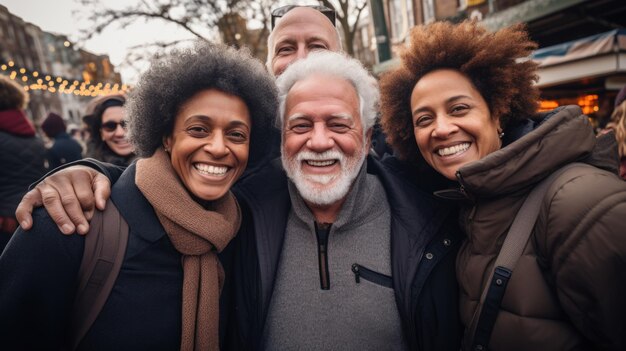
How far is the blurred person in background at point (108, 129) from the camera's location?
415cm

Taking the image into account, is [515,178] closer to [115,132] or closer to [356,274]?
[356,274]

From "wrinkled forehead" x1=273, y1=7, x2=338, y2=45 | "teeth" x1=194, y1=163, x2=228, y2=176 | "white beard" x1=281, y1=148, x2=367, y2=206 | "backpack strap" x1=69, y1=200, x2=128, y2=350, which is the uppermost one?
"wrinkled forehead" x1=273, y1=7, x2=338, y2=45

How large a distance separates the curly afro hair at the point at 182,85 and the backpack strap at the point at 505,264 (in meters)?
1.52

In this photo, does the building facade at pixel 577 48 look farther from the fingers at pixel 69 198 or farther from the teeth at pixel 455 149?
the fingers at pixel 69 198

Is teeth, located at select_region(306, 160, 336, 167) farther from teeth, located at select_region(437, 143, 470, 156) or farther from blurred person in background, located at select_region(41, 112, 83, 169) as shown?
blurred person in background, located at select_region(41, 112, 83, 169)

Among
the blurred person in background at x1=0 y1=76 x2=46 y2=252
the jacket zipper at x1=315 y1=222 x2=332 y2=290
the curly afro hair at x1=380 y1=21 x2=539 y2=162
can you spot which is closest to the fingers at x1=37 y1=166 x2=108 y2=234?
the jacket zipper at x1=315 y1=222 x2=332 y2=290

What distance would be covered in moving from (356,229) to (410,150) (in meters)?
0.71

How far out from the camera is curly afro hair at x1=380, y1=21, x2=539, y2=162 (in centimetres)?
192

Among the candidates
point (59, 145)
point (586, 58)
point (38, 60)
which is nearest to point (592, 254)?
point (586, 58)

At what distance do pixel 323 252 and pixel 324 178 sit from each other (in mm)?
461

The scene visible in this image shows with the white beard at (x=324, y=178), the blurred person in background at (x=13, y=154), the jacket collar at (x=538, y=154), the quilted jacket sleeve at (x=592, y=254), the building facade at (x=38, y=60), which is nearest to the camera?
the quilted jacket sleeve at (x=592, y=254)

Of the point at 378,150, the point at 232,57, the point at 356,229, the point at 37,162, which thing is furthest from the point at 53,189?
the point at 37,162

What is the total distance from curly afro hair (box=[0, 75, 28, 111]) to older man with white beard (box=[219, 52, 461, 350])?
134 inches

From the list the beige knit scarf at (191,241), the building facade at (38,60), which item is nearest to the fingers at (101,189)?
the beige knit scarf at (191,241)
